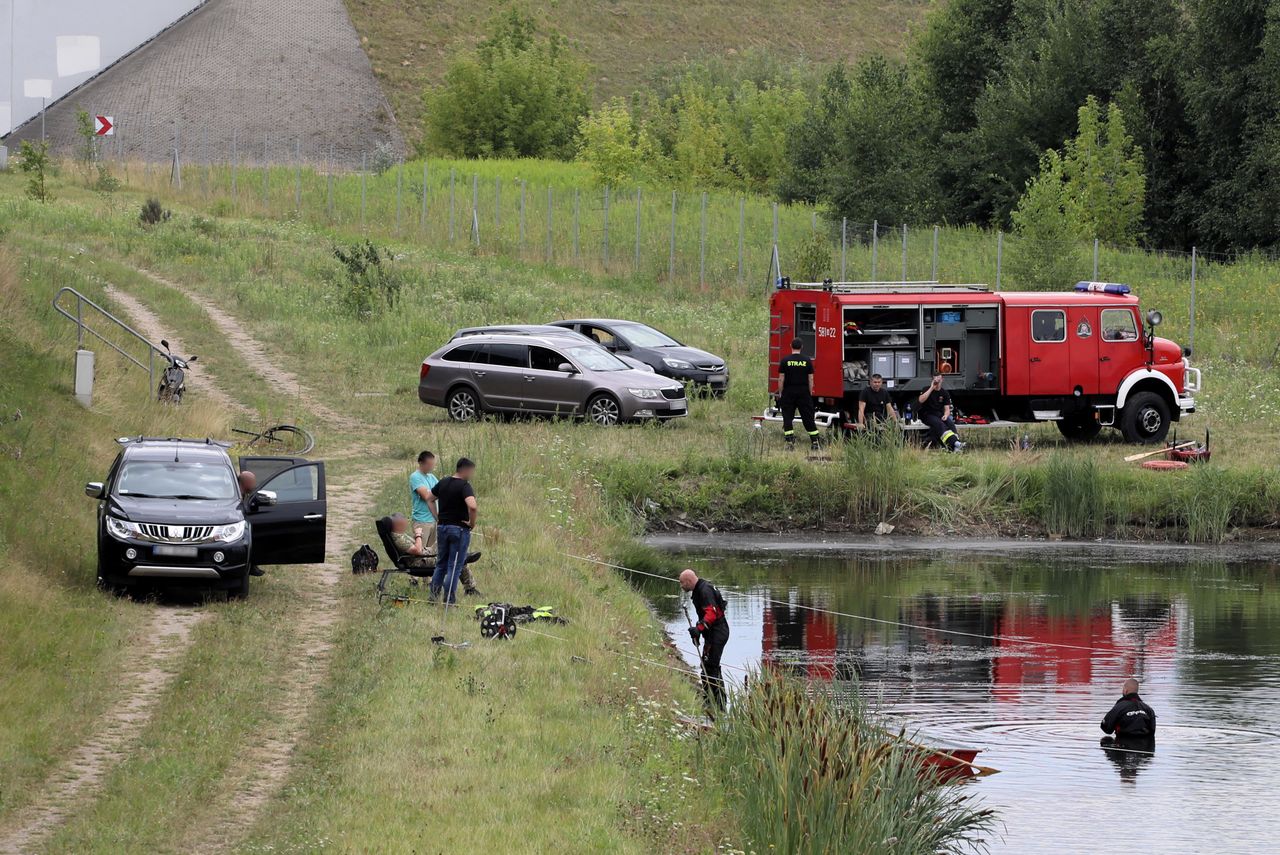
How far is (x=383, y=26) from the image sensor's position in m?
115

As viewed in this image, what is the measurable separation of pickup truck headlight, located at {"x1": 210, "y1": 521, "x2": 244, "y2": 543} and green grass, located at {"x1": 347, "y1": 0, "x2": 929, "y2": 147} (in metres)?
83.2

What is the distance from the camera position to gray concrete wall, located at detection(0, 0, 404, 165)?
90750mm

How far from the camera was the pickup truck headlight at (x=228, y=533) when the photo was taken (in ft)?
63.3

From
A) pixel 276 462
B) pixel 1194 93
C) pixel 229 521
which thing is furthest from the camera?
pixel 1194 93

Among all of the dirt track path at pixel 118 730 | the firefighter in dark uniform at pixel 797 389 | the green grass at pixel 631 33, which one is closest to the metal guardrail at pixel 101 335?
the firefighter in dark uniform at pixel 797 389

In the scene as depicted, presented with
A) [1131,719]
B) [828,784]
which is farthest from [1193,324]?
[828,784]

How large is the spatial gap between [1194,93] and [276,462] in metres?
47.4

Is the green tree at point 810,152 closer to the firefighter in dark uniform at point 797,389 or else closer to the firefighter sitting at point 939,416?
the firefighter sitting at point 939,416

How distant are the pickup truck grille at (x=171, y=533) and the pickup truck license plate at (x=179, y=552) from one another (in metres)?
0.08

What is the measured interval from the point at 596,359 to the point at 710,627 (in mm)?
17711

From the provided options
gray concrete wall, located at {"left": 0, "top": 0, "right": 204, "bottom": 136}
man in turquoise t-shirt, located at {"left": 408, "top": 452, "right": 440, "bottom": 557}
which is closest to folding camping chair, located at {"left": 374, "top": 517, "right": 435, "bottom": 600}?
man in turquoise t-shirt, located at {"left": 408, "top": 452, "right": 440, "bottom": 557}

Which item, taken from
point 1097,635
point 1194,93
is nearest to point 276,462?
point 1097,635

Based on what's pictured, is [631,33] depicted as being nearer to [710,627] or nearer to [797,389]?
[797,389]

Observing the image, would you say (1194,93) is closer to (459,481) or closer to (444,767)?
Result: (459,481)
